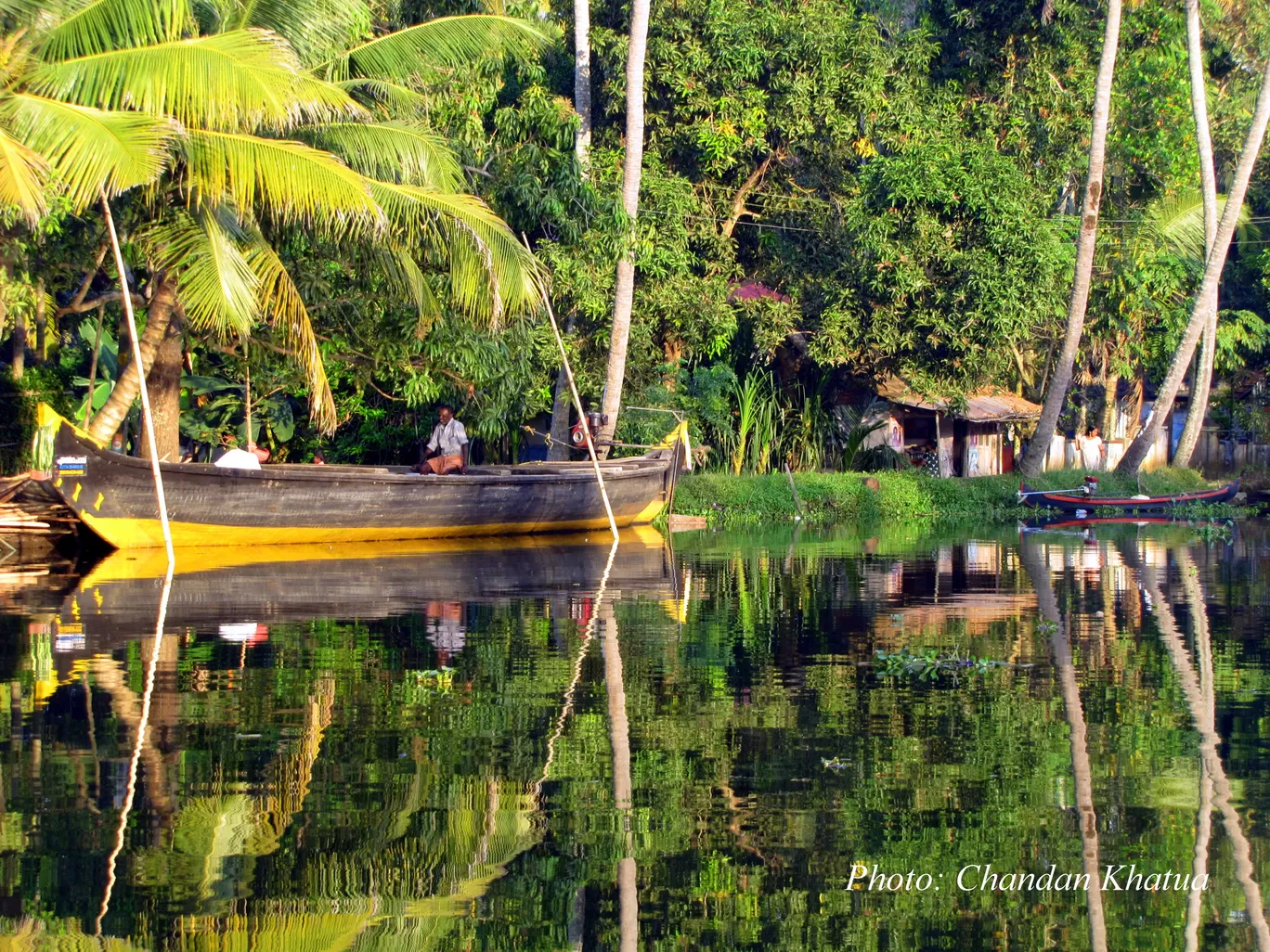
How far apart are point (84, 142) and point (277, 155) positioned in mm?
2037

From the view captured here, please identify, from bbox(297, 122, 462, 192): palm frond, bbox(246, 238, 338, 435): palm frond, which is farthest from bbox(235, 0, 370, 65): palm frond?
bbox(246, 238, 338, 435): palm frond

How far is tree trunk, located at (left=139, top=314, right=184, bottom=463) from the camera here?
712 inches

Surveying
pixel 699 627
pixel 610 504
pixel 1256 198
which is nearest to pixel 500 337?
pixel 610 504

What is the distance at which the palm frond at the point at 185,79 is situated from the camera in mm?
13469

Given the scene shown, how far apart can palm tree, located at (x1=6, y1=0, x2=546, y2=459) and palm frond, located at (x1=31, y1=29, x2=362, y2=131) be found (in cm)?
2

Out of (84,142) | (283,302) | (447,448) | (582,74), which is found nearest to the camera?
(84,142)

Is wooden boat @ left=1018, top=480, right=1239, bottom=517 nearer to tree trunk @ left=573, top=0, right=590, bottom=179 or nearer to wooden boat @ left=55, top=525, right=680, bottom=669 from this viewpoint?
wooden boat @ left=55, top=525, right=680, bottom=669

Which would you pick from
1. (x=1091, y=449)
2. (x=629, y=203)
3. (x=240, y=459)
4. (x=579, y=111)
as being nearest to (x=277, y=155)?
(x=240, y=459)

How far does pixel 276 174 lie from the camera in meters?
14.1

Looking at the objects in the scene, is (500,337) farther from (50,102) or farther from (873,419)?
(873,419)

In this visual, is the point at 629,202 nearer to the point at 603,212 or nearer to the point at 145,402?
the point at 603,212

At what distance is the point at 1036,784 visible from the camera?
564 cm

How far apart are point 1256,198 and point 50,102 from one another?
29.7 m

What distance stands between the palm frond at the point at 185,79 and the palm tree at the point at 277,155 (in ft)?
0.06
